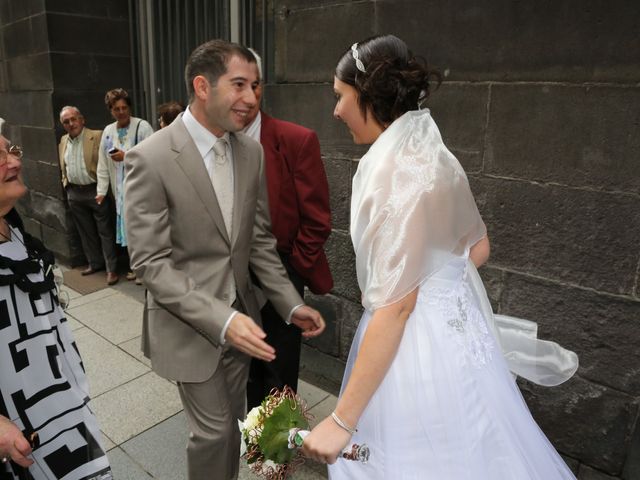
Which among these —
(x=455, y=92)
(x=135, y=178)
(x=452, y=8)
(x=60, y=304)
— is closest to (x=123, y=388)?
(x=60, y=304)

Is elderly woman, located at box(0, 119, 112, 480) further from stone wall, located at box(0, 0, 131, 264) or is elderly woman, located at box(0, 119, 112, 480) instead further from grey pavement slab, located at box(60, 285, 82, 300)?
stone wall, located at box(0, 0, 131, 264)

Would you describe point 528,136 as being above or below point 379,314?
above

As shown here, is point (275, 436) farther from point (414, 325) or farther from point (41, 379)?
point (41, 379)

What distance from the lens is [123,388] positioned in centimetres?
370

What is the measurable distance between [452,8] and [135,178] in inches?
75.0

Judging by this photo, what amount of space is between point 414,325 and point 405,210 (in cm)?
40

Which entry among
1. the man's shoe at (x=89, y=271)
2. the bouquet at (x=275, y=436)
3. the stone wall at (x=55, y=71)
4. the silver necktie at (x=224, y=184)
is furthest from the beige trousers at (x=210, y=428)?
the stone wall at (x=55, y=71)

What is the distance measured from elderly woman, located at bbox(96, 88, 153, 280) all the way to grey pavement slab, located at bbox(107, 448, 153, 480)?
8.46 ft

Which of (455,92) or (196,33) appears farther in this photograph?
(196,33)

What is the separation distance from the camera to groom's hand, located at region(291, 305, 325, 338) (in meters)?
2.31

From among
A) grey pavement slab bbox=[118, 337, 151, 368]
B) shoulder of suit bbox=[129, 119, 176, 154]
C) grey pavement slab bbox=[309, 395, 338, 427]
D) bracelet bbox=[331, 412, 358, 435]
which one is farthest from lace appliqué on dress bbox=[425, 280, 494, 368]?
grey pavement slab bbox=[118, 337, 151, 368]

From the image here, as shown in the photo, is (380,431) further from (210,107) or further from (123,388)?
(123,388)

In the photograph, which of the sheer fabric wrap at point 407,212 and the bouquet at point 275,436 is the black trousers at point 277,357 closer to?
the bouquet at point 275,436

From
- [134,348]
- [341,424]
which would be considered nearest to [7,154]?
[341,424]
